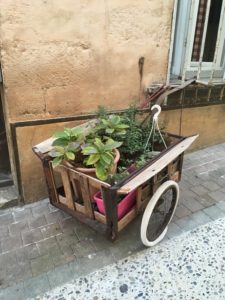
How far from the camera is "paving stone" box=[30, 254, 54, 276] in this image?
2.08 m

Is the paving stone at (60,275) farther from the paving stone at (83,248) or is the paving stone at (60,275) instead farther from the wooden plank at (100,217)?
the wooden plank at (100,217)

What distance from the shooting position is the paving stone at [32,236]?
2.37 meters

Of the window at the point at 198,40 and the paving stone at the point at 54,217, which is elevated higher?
the window at the point at 198,40

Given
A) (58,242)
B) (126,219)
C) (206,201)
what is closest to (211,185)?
(206,201)

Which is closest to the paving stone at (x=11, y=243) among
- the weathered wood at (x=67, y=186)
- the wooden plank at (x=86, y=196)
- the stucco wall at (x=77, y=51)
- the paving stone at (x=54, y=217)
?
the paving stone at (x=54, y=217)

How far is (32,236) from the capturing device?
2424 millimetres

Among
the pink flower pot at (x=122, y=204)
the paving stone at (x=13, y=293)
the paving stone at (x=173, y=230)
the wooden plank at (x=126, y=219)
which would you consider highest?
the pink flower pot at (x=122, y=204)

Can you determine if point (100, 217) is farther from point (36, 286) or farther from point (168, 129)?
point (168, 129)

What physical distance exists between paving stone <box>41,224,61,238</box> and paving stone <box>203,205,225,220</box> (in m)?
1.50

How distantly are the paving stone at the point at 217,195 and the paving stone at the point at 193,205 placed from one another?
23 cm

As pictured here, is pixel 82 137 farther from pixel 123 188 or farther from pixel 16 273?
pixel 16 273

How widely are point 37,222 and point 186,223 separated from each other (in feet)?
4.76

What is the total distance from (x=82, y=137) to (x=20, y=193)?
3.60 feet

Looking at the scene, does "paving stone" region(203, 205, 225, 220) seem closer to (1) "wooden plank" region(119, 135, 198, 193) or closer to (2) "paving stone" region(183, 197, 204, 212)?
(2) "paving stone" region(183, 197, 204, 212)
